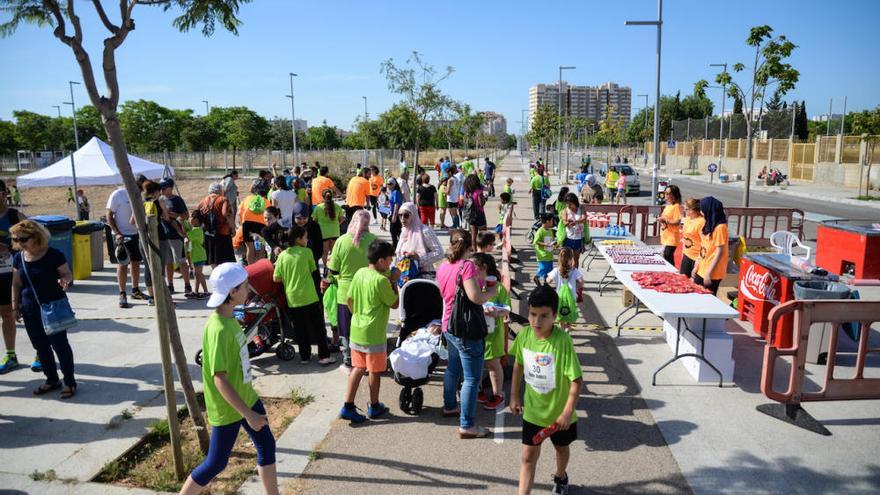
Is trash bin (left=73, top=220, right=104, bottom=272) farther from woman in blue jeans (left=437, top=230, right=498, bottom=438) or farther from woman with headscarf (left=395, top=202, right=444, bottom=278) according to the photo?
woman in blue jeans (left=437, top=230, right=498, bottom=438)

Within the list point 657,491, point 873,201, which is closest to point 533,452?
point 657,491

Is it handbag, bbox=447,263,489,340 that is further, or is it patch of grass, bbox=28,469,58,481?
handbag, bbox=447,263,489,340

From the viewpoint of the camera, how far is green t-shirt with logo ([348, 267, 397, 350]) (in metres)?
5.22

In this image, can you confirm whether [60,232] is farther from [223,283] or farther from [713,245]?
[713,245]

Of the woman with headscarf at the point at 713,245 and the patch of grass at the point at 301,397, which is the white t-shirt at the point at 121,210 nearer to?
the patch of grass at the point at 301,397

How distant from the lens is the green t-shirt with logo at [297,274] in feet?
21.9

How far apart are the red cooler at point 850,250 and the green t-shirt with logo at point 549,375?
998 centimetres

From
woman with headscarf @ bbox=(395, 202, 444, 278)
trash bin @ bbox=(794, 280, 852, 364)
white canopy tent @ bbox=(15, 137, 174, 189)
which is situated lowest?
trash bin @ bbox=(794, 280, 852, 364)

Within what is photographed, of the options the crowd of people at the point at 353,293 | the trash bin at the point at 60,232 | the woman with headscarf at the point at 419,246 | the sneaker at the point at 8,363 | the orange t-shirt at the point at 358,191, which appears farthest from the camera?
the orange t-shirt at the point at 358,191

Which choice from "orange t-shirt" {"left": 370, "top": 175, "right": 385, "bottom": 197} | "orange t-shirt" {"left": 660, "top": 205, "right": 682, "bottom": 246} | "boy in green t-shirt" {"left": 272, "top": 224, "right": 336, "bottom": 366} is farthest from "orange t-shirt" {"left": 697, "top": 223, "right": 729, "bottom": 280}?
"orange t-shirt" {"left": 370, "top": 175, "right": 385, "bottom": 197}

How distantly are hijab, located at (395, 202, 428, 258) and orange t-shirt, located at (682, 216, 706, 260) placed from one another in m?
3.77

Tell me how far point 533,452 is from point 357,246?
11.0ft

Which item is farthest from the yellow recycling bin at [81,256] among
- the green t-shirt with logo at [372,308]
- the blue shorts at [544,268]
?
the blue shorts at [544,268]

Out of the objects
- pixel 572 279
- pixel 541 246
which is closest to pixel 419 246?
pixel 572 279
